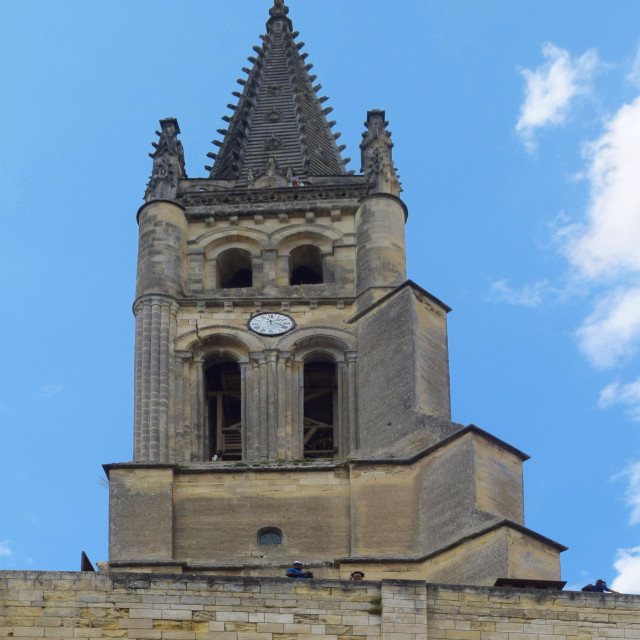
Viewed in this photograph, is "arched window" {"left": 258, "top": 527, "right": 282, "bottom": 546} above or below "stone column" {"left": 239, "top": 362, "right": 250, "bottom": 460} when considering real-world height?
below

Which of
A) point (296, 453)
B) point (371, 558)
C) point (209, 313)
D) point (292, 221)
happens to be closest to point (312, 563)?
point (371, 558)

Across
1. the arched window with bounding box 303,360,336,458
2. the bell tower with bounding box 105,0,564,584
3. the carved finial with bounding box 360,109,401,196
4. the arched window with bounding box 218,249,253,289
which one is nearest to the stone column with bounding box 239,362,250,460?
the bell tower with bounding box 105,0,564,584

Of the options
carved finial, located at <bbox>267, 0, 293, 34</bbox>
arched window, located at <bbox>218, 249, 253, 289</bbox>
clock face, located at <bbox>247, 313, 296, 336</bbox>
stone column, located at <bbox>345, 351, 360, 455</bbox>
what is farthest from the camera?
carved finial, located at <bbox>267, 0, 293, 34</bbox>

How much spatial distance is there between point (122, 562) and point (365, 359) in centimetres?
672

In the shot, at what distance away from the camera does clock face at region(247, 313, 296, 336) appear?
40.5 metres

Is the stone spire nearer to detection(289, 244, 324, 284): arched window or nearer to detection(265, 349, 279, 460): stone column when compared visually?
detection(289, 244, 324, 284): arched window

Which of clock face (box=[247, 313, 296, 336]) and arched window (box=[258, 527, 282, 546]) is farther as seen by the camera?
clock face (box=[247, 313, 296, 336])

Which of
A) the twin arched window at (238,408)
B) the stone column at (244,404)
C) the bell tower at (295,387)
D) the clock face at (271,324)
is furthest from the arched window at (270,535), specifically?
the clock face at (271,324)

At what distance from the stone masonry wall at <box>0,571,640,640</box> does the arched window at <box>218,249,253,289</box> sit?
51.8 ft

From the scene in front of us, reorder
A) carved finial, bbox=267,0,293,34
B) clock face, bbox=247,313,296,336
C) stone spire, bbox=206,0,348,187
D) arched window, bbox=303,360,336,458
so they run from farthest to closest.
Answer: carved finial, bbox=267,0,293,34 → stone spire, bbox=206,0,348,187 → clock face, bbox=247,313,296,336 → arched window, bbox=303,360,336,458

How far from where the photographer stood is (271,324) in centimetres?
4066

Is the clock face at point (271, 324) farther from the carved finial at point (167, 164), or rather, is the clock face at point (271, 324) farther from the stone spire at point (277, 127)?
the stone spire at point (277, 127)

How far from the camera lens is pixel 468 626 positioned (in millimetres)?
26734

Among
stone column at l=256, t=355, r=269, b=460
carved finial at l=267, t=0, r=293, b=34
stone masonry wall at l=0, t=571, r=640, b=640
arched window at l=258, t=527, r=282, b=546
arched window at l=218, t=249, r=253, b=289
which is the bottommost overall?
stone masonry wall at l=0, t=571, r=640, b=640
